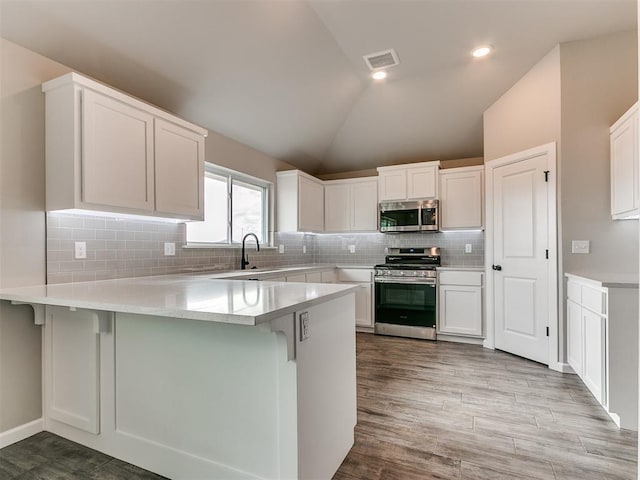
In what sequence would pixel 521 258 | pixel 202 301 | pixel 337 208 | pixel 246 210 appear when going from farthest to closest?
1. pixel 337 208
2. pixel 246 210
3. pixel 521 258
4. pixel 202 301

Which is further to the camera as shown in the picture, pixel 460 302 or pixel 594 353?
pixel 460 302

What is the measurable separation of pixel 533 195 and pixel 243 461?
348 cm

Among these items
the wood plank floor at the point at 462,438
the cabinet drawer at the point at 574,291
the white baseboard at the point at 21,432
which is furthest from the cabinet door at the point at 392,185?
the white baseboard at the point at 21,432

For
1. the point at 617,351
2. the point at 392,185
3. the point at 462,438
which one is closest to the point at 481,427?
the point at 462,438

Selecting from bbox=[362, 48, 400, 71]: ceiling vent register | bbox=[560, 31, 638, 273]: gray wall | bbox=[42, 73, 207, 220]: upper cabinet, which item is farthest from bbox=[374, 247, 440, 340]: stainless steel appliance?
bbox=[42, 73, 207, 220]: upper cabinet

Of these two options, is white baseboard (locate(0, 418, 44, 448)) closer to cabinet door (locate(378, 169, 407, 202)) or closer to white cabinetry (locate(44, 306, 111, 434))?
white cabinetry (locate(44, 306, 111, 434))

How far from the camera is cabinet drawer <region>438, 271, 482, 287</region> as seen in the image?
408 cm

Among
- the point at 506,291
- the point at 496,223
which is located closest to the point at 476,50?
the point at 496,223

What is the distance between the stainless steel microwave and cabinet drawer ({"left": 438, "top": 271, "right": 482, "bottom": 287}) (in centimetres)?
65

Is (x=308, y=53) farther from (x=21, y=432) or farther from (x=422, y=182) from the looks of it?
(x=21, y=432)

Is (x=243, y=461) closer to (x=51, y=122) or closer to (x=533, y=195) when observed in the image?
(x=51, y=122)

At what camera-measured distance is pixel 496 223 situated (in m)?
3.83

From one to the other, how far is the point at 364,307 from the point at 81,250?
10.9 ft

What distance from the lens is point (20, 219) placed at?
6.67ft
